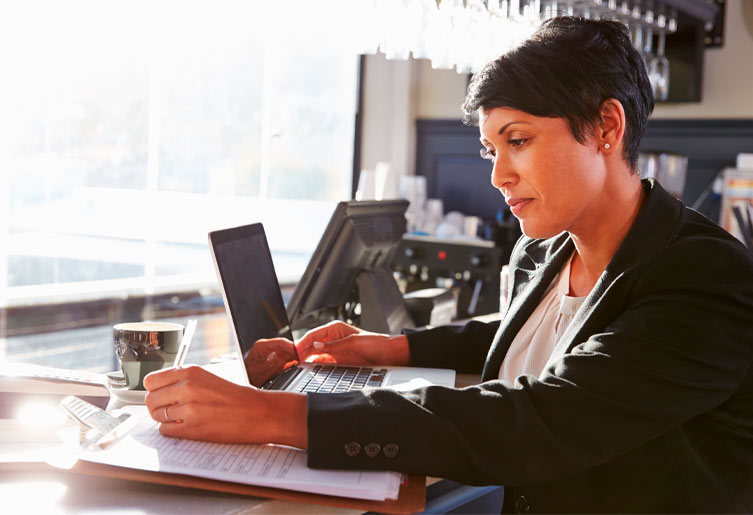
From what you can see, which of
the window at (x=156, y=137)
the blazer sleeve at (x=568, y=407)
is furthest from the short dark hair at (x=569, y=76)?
the window at (x=156, y=137)

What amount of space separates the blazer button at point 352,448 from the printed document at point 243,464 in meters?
0.02

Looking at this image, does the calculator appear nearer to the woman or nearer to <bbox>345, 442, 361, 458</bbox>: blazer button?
the woman

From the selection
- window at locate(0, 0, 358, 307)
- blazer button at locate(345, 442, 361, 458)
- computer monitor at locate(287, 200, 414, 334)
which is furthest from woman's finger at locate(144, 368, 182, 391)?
window at locate(0, 0, 358, 307)

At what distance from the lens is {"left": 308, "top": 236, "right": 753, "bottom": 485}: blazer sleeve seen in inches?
42.7

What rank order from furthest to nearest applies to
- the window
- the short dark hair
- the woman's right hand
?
the window
the woman's right hand
the short dark hair

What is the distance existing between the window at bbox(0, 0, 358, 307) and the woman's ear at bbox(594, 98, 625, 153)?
333 cm

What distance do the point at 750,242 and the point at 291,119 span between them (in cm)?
286

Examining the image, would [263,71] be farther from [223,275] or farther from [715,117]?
[223,275]

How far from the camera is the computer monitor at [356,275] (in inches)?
80.8

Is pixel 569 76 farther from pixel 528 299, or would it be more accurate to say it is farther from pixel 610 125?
pixel 528 299

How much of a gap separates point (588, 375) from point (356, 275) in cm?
117

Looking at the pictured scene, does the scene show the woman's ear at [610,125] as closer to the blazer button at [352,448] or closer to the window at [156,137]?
the blazer button at [352,448]

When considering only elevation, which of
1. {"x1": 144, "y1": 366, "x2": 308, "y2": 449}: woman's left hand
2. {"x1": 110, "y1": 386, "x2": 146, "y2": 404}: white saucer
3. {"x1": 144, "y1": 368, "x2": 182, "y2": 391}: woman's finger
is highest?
{"x1": 144, "y1": 368, "x2": 182, "y2": 391}: woman's finger

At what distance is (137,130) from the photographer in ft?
14.5
